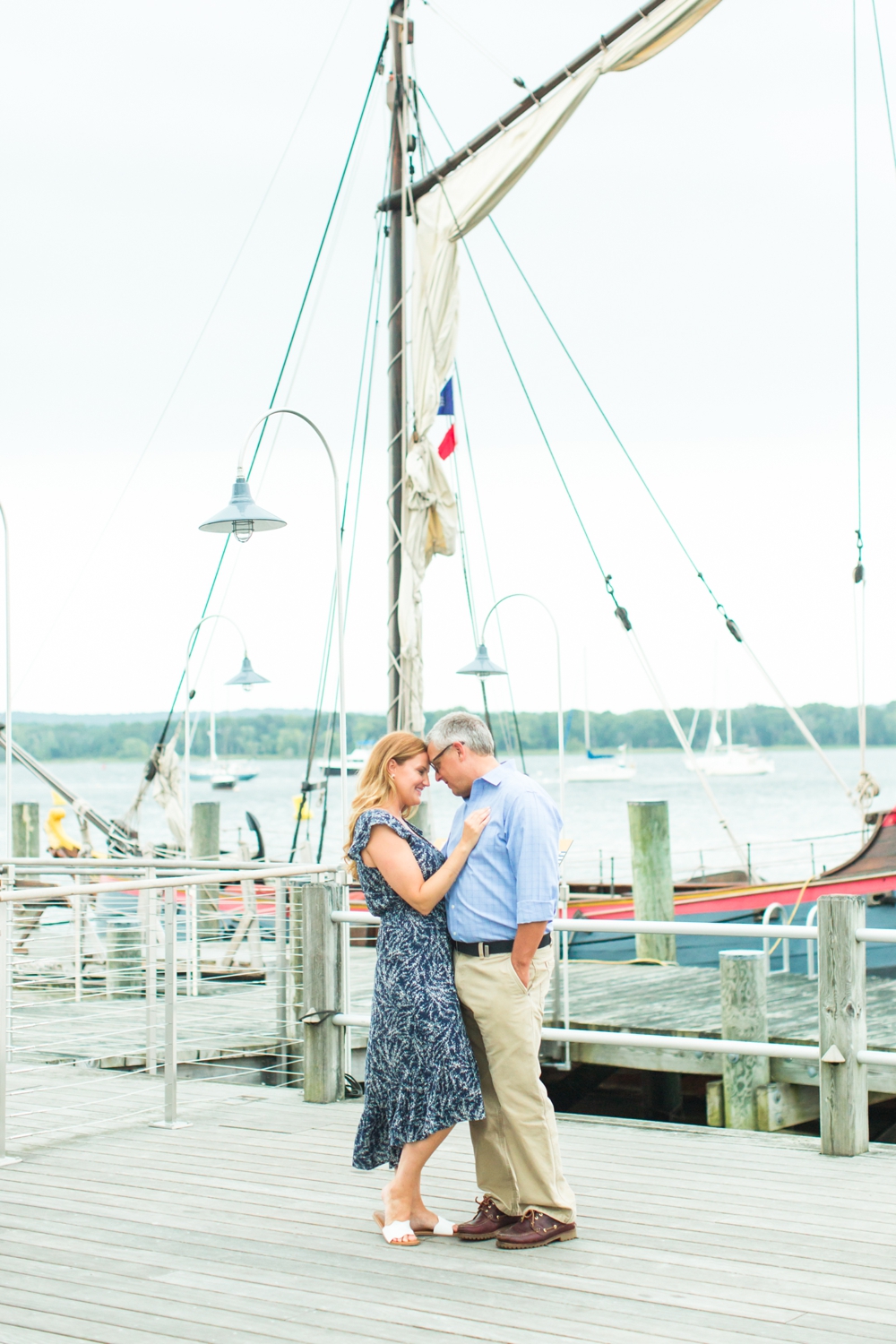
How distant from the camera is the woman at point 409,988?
445 cm

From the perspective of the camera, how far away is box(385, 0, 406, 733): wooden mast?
11.7 meters

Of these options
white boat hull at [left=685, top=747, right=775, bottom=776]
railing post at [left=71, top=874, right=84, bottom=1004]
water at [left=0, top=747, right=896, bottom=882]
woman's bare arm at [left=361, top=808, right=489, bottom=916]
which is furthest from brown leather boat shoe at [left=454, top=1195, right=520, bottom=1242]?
white boat hull at [left=685, top=747, right=775, bottom=776]

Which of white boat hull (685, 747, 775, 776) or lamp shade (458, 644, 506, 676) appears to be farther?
white boat hull (685, 747, 775, 776)

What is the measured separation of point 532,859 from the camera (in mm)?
4332

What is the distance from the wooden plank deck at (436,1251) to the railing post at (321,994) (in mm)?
729

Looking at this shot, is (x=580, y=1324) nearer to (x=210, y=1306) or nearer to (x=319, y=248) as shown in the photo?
(x=210, y=1306)

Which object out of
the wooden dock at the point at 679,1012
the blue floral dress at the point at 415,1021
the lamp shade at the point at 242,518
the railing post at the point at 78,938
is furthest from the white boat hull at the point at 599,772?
the blue floral dress at the point at 415,1021

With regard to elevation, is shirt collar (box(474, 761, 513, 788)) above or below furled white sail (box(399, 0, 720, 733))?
below

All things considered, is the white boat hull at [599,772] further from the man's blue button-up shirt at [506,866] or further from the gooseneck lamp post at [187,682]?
the man's blue button-up shirt at [506,866]

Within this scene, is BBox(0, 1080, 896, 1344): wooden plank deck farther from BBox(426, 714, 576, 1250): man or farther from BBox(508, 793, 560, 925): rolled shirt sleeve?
BBox(508, 793, 560, 925): rolled shirt sleeve

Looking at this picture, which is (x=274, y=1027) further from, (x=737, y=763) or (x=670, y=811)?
(x=737, y=763)

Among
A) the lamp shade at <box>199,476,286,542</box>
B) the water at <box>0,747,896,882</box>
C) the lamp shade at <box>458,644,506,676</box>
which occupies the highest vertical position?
the lamp shade at <box>199,476,286,542</box>

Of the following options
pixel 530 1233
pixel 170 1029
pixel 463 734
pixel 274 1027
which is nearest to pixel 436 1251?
pixel 530 1233

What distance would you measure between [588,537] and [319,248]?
4.31 metres
